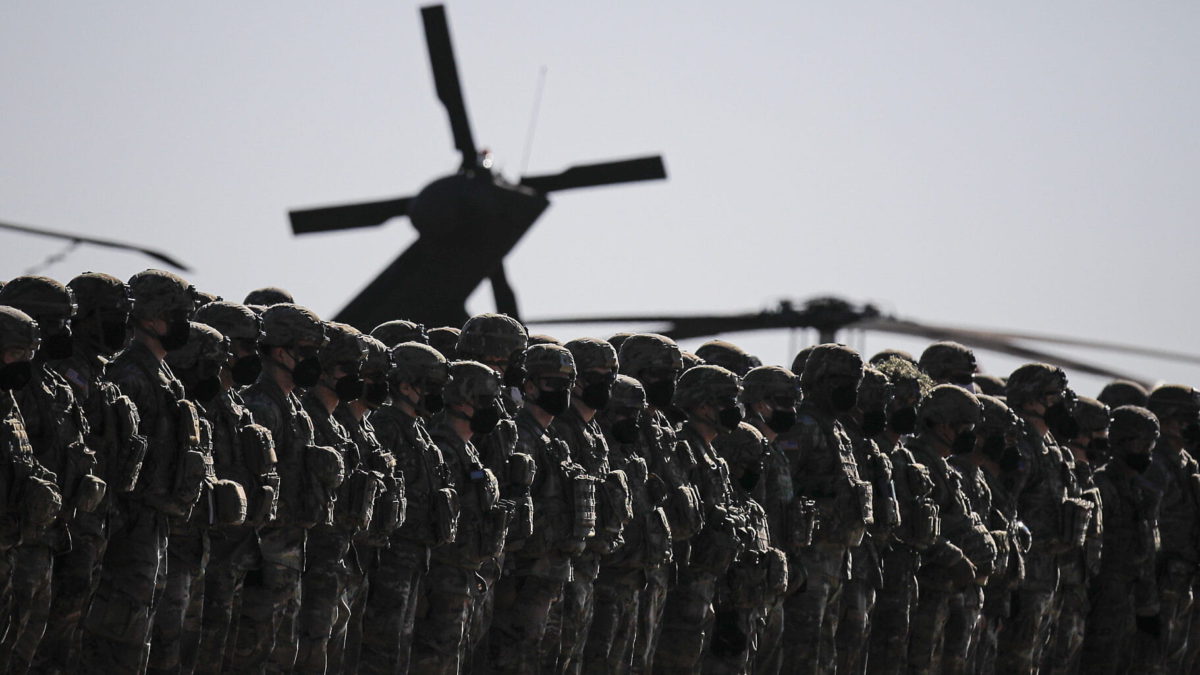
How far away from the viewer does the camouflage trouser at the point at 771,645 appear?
12.6 metres

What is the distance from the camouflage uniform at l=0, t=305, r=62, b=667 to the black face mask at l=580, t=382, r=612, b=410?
3706 millimetres

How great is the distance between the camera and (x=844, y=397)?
13.0m

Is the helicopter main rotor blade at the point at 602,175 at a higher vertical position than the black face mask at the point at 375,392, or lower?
higher

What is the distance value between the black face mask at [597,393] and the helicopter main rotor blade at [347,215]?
1212cm

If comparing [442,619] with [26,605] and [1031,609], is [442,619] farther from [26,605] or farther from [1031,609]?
[1031,609]

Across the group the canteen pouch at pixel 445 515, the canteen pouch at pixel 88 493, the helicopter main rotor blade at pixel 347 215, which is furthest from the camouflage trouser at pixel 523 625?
the helicopter main rotor blade at pixel 347 215

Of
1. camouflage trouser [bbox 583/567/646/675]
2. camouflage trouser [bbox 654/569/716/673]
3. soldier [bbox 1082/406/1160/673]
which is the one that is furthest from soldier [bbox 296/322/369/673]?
soldier [bbox 1082/406/1160/673]

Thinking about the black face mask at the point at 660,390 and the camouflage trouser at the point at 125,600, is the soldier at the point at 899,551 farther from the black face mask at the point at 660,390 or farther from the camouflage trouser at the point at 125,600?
the camouflage trouser at the point at 125,600

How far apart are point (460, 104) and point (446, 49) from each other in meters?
0.79

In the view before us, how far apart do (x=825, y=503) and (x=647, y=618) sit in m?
1.53

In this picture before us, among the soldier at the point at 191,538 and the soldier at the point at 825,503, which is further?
the soldier at the point at 825,503

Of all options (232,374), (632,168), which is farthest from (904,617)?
(632,168)

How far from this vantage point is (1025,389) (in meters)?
15.1

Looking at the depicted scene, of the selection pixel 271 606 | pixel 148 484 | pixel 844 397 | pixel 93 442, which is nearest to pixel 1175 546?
pixel 844 397
